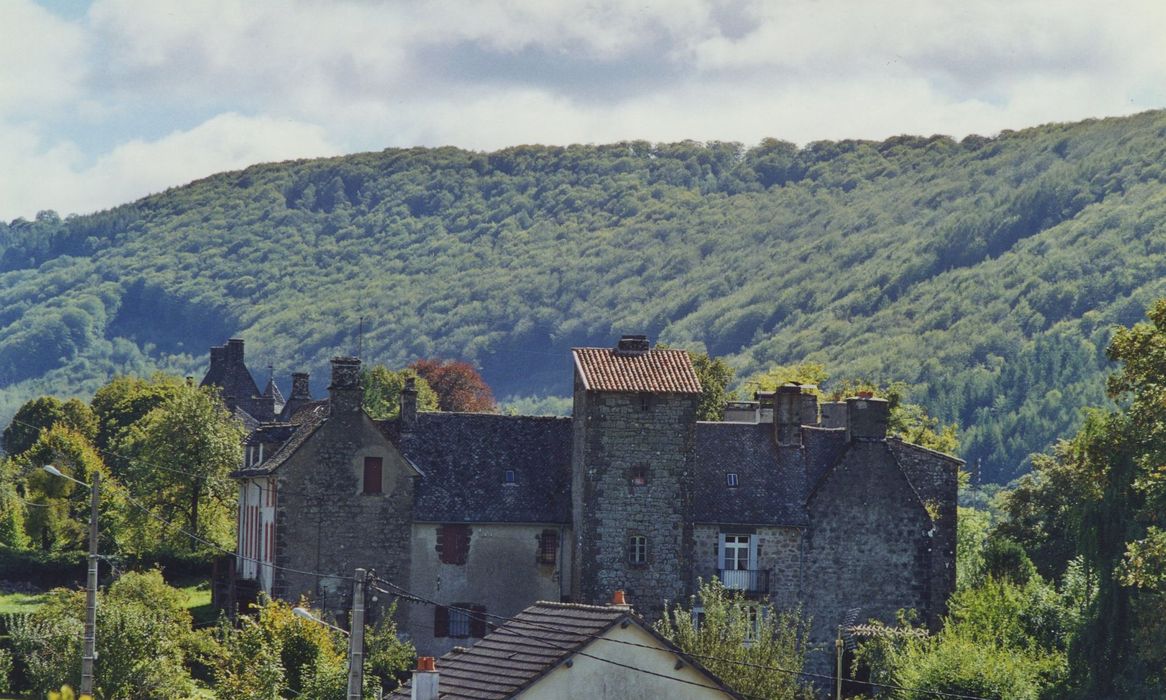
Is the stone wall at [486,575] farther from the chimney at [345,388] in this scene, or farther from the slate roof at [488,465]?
the chimney at [345,388]

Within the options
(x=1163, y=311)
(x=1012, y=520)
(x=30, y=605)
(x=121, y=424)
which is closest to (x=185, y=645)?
(x=30, y=605)

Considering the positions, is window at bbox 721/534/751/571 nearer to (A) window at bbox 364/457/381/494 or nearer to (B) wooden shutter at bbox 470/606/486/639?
(B) wooden shutter at bbox 470/606/486/639

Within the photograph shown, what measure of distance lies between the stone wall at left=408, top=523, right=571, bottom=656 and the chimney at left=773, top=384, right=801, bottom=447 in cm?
788

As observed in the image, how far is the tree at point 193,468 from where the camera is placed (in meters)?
79.2

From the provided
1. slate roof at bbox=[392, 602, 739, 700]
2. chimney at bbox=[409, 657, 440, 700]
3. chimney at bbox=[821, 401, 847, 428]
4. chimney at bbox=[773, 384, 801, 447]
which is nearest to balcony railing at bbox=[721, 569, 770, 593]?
chimney at bbox=[773, 384, 801, 447]

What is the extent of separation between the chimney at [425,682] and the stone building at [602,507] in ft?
79.2

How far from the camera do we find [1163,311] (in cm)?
5181

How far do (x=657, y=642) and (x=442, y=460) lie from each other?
87.6 ft

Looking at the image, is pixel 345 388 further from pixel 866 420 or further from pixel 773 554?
pixel 866 420

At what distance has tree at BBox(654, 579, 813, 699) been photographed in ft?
176

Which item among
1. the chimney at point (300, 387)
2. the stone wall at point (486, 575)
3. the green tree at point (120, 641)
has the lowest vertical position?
the green tree at point (120, 641)

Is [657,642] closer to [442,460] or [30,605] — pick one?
[442,460]

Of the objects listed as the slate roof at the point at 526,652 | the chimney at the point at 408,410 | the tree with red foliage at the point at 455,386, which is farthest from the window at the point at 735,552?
the tree with red foliage at the point at 455,386

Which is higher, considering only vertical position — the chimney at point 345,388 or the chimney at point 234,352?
the chimney at point 234,352
